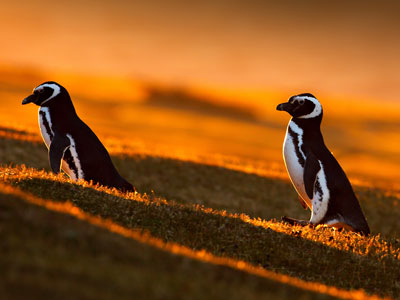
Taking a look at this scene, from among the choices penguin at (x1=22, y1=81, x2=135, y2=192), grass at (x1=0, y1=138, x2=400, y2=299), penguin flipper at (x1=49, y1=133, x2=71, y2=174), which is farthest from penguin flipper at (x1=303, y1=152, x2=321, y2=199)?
penguin flipper at (x1=49, y1=133, x2=71, y2=174)

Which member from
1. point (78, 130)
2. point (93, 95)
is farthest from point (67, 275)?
point (93, 95)

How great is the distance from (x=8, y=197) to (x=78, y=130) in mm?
6631

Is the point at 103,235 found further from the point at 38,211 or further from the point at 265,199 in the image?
the point at 265,199

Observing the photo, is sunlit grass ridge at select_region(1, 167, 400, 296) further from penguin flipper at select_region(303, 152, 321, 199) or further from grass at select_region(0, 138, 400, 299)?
penguin flipper at select_region(303, 152, 321, 199)

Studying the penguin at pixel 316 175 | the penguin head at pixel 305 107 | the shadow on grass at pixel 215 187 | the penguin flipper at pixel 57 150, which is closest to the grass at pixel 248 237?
the penguin at pixel 316 175

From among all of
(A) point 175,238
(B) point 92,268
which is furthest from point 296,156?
(B) point 92,268

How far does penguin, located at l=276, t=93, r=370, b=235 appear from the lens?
17.4 metres

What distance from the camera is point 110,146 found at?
34.1 metres

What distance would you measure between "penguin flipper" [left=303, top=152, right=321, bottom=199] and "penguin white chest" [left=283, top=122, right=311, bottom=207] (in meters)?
0.21

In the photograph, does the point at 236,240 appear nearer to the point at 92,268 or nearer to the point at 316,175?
the point at 316,175

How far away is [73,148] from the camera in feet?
58.2

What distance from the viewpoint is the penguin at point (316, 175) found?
57.2 feet

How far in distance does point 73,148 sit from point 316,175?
6.48 metres

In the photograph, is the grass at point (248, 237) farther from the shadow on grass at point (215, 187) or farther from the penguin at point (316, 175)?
the shadow on grass at point (215, 187)
